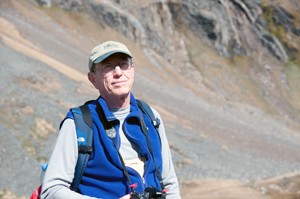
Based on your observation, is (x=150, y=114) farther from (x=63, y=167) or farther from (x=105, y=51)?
(x=63, y=167)

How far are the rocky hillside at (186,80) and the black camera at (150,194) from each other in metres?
9.45

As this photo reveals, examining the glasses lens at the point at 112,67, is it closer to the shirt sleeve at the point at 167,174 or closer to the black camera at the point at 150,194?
the shirt sleeve at the point at 167,174

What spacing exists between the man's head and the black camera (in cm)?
74

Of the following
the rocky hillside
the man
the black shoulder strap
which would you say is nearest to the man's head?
the man

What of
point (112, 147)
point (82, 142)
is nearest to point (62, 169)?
point (82, 142)

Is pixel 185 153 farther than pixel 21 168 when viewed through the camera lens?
Yes

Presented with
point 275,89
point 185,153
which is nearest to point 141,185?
point 185,153

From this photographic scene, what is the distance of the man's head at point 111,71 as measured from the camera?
3988 mm

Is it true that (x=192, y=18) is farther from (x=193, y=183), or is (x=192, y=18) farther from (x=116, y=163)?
(x=116, y=163)

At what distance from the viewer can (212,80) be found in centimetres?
5550

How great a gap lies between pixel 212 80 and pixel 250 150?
95.4 feet

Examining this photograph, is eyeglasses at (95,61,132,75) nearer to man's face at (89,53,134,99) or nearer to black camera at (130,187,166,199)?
man's face at (89,53,134,99)

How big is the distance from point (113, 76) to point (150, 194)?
978mm

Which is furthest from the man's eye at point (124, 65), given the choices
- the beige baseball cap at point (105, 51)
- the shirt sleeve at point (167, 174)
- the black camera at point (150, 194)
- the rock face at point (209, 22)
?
the rock face at point (209, 22)
